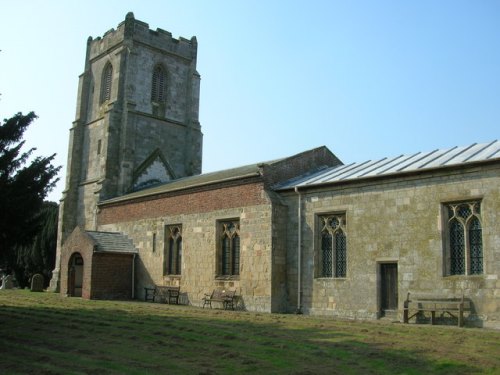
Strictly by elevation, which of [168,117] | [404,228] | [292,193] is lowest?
[404,228]

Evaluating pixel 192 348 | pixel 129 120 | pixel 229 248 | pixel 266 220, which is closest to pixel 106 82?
pixel 129 120

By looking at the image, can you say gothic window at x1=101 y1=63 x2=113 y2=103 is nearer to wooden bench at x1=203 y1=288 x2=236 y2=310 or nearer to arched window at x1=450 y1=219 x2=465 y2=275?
wooden bench at x1=203 y1=288 x2=236 y2=310

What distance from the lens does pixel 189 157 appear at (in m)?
36.7

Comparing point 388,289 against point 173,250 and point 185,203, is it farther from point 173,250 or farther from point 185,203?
point 173,250

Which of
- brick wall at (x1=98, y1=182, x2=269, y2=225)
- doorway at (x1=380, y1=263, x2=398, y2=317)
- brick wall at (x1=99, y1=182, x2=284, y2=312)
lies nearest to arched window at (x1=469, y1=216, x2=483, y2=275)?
doorway at (x1=380, y1=263, x2=398, y2=317)

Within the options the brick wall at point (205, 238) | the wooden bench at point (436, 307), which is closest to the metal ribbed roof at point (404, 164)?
the brick wall at point (205, 238)

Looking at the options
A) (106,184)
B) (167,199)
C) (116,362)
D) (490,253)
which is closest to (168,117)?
(106,184)

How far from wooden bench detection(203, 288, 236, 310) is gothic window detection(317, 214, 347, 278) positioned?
12.4 ft

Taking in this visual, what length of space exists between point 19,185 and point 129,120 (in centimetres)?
2035

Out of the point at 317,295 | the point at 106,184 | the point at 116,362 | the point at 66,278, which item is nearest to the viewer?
the point at 116,362

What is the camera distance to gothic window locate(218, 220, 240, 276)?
22859 millimetres

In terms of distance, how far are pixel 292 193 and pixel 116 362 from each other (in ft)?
42.4

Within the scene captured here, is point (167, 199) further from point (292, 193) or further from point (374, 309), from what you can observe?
point (374, 309)

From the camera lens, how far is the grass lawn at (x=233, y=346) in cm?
939
